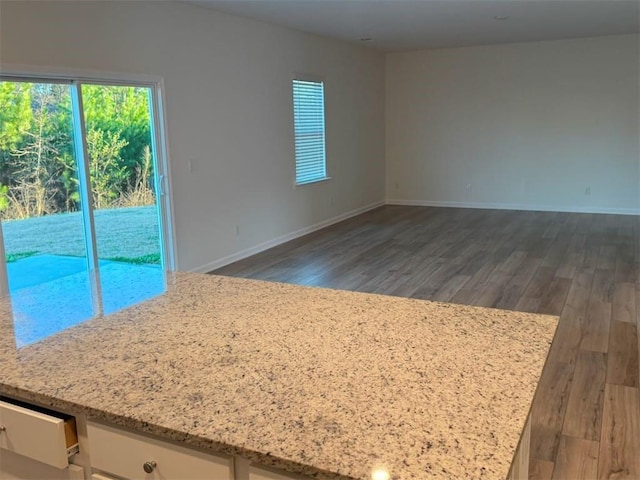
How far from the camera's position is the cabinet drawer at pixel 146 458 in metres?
1.10

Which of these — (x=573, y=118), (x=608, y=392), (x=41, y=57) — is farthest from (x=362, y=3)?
(x=573, y=118)

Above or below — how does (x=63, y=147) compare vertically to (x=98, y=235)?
above

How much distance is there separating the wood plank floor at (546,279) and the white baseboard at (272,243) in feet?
0.36

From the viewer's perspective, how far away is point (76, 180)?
173 inches

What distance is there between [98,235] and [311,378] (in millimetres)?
3833

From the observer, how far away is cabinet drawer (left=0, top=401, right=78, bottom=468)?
1262 mm

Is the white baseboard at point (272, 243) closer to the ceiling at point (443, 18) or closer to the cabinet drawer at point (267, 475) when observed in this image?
the ceiling at point (443, 18)

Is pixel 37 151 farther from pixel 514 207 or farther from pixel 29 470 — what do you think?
pixel 514 207

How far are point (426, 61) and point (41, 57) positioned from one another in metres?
6.77

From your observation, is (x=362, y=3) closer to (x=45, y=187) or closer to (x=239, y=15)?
(x=239, y=15)

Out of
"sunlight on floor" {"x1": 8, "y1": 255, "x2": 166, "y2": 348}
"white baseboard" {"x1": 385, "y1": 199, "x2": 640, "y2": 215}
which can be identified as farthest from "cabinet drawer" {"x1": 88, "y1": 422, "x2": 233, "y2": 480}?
"white baseboard" {"x1": 385, "y1": 199, "x2": 640, "y2": 215}

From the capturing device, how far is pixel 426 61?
30.5ft

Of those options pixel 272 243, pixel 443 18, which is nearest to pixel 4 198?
pixel 272 243

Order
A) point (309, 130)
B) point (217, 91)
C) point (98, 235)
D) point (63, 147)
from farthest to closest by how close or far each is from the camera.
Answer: point (309, 130) < point (217, 91) < point (98, 235) < point (63, 147)
